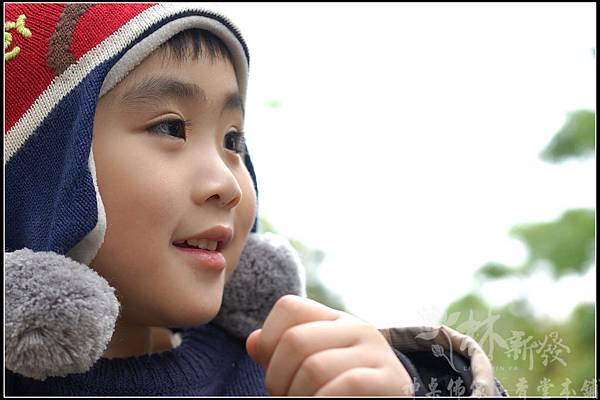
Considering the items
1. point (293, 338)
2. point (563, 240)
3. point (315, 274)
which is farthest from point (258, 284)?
point (563, 240)

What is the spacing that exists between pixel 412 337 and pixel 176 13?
57cm

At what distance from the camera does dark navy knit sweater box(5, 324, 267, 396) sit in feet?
3.59

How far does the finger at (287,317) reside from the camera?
85 centimetres

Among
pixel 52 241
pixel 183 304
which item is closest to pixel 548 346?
pixel 183 304

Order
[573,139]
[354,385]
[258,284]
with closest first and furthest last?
[354,385], [258,284], [573,139]

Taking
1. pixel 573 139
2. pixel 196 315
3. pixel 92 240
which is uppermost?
pixel 92 240

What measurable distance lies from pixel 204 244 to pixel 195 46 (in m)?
0.29

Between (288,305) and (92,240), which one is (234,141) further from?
(288,305)

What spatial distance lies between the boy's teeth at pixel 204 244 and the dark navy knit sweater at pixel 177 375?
0.20m

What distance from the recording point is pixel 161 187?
3.53 ft

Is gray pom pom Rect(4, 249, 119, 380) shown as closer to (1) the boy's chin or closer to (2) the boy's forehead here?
(1) the boy's chin

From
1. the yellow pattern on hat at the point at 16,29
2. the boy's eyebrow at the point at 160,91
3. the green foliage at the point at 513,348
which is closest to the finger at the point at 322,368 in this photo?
the green foliage at the point at 513,348

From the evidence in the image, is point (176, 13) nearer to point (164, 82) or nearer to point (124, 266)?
point (164, 82)

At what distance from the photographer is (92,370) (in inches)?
44.5
